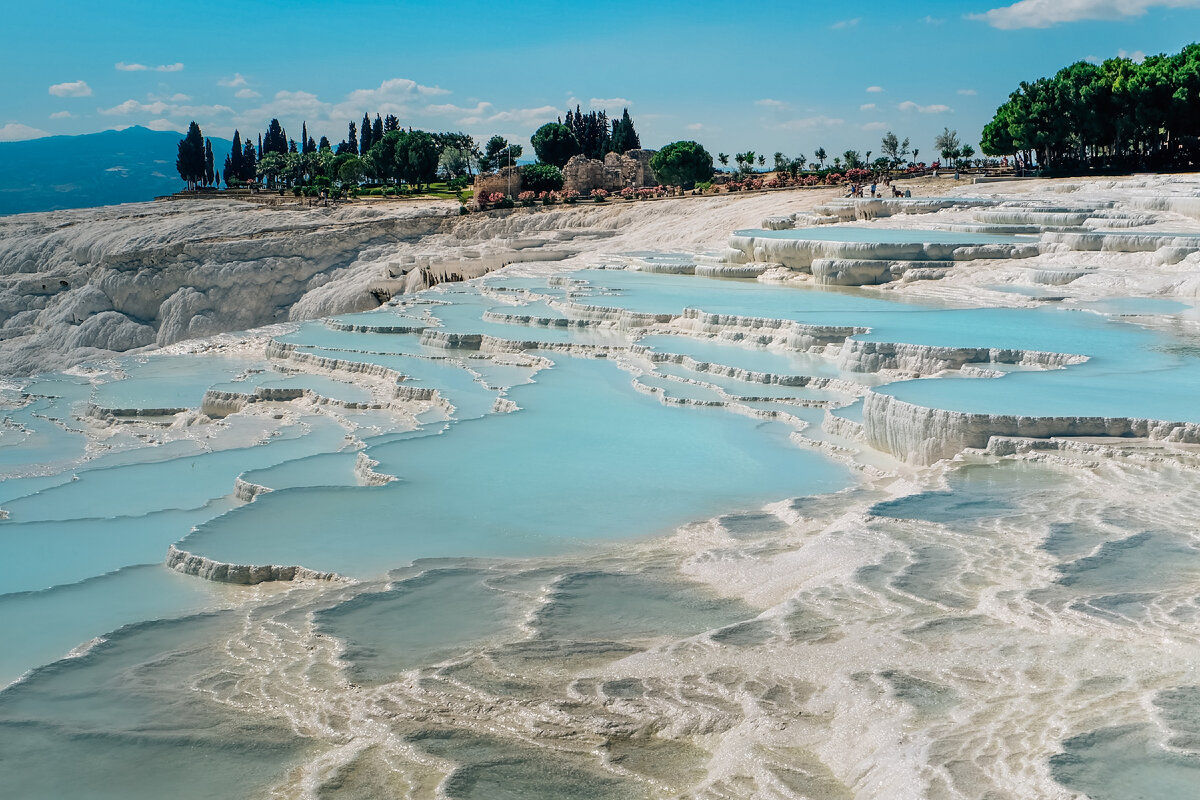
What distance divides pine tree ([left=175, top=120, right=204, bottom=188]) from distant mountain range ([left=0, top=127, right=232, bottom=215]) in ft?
211

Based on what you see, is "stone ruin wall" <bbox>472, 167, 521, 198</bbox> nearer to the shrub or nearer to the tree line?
the shrub

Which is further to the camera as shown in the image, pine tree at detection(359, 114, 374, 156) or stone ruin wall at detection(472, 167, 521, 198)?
pine tree at detection(359, 114, 374, 156)

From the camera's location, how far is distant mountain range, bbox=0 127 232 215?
11831 centimetres

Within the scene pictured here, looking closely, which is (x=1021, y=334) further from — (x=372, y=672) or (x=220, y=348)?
(x=220, y=348)

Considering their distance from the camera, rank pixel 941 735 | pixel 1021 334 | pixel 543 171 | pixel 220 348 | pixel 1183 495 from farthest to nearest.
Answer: pixel 543 171 → pixel 220 348 → pixel 1021 334 → pixel 1183 495 → pixel 941 735

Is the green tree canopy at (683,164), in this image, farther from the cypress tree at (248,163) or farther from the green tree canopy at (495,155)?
the cypress tree at (248,163)

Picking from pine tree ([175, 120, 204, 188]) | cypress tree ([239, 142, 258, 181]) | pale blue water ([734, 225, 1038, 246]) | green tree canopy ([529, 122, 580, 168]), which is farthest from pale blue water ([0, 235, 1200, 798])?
cypress tree ([239, 142, 258, 181])

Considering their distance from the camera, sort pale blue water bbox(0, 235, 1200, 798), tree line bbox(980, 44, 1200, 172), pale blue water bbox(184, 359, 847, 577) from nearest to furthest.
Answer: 1. pale blue water bbox(0, 235, 1200, 798)
2. pale blue water bbox(184, 359, 847, 577)
3. tree line bbox(980, 44, 1200, 172)

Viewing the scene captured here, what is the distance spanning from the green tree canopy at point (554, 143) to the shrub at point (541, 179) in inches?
365

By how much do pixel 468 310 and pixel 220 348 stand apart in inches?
135

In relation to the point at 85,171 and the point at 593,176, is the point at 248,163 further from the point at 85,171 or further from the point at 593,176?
the point at 85,171

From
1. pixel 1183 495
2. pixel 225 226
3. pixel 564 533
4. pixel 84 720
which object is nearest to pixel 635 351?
pixel 564 533

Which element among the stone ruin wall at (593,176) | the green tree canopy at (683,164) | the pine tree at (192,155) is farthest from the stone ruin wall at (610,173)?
the pine tree at (192,155)

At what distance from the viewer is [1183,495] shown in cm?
603
